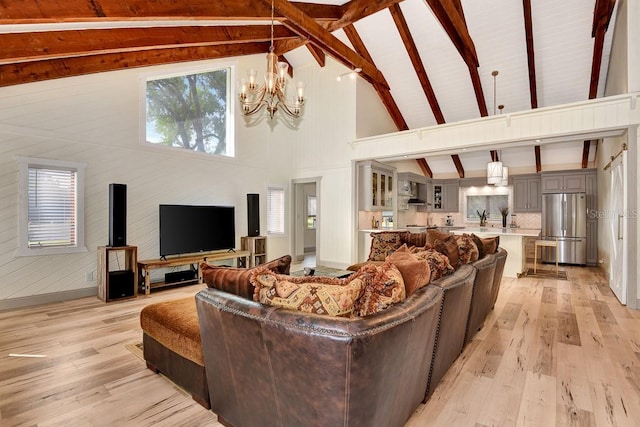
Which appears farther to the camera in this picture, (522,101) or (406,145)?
(522,101)

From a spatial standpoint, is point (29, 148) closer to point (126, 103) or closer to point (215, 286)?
point (126, 103)

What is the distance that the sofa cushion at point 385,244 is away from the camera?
4945 millimetres

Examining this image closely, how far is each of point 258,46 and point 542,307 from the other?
670 cm

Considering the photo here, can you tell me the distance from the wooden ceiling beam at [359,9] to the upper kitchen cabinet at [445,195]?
5874mm

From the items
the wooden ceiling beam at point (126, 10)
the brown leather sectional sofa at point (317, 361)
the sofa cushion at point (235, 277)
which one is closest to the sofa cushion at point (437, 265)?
the brown leather sectional sofa at point (317, 361)

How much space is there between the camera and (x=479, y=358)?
282cm

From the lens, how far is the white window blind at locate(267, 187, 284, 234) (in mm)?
7480

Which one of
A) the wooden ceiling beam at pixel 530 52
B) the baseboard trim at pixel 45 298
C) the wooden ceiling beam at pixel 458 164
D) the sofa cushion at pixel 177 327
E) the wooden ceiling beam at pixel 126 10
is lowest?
the baseboard trim at pixel 45 298

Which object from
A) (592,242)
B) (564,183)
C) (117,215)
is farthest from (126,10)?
(592,242)

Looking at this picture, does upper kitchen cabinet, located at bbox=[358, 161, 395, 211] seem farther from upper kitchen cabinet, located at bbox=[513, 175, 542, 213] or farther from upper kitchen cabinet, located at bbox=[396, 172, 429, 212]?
upper kitchen cabinet, located at bbox=[513, 175, 542, 213]

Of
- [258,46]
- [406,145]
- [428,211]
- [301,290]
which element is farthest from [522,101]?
[301,290]

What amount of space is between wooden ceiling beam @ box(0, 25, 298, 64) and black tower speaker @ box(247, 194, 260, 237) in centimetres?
292

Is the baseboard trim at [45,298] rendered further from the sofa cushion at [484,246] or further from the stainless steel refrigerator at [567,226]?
the stainless steel refrigerator at [567,226]

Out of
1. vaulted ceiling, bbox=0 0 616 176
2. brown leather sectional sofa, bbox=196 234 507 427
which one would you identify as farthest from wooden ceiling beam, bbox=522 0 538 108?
brown leather sectional sofa, bbox=196 234 507 427
